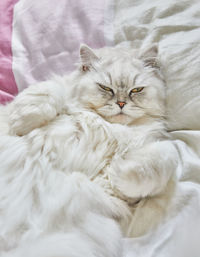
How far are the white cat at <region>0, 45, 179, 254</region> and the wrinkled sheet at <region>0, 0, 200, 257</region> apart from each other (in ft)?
0.20

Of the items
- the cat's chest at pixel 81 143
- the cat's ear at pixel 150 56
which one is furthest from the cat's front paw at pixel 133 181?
the cat's ear at pixel 150 56

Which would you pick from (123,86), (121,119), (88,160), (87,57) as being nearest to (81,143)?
(88,160)

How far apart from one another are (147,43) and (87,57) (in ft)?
1.02

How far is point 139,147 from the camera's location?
42.7 inches

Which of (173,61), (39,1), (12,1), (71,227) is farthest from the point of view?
(12,1)

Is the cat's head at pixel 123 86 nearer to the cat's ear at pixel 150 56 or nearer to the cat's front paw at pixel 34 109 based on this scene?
the cat's ear at pixel 150 56

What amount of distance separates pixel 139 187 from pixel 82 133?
34 centimetres

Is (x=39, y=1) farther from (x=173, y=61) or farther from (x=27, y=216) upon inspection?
(x=27, y=216)

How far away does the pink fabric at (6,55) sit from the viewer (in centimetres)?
151

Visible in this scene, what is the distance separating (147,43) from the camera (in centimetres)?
131

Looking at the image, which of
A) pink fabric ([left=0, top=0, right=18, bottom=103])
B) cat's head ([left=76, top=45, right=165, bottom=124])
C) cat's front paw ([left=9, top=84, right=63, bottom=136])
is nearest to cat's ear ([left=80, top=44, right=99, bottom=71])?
cat's head ([left=76, top=45, right=165, bottom=124])

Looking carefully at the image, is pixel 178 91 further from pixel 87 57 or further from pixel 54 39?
pixel 54 39

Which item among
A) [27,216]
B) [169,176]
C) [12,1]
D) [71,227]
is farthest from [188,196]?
[12,1]

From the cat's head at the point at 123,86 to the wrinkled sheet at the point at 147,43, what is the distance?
74 millimetres
